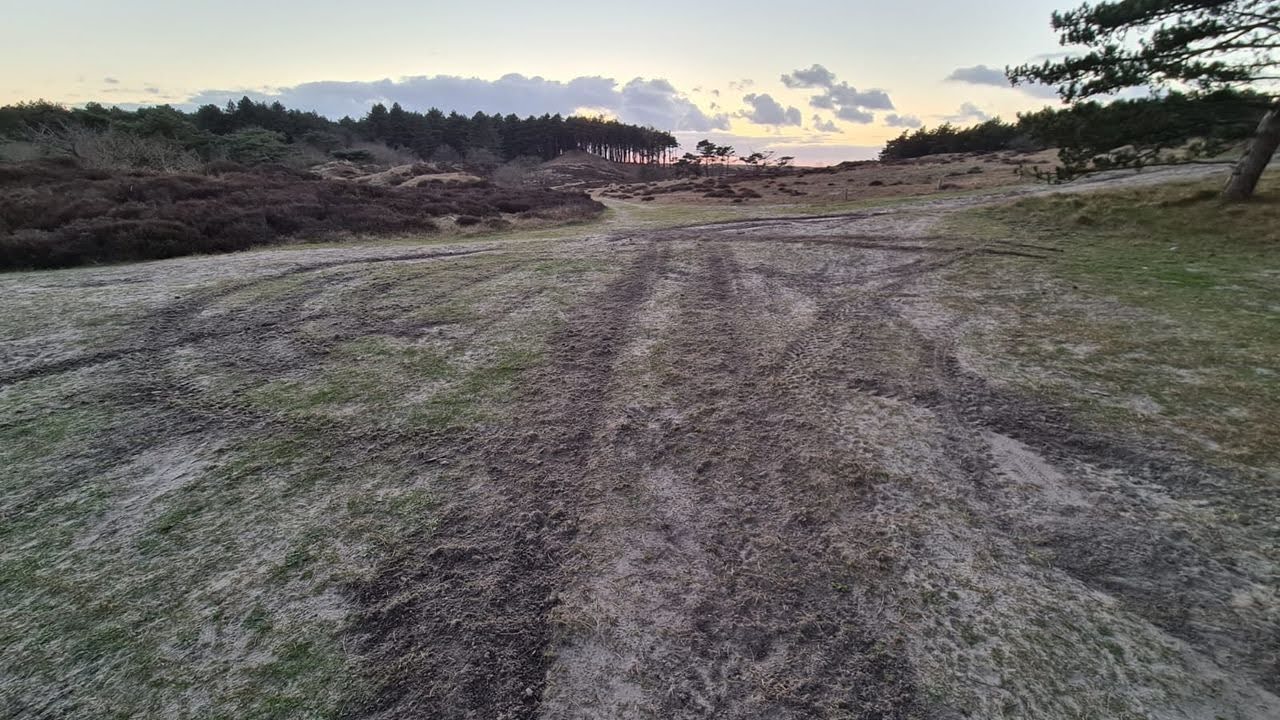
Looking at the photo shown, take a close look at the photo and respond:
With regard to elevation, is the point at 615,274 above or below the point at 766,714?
above

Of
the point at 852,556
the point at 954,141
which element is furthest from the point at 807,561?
the point at 954,141

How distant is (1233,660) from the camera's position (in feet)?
8.59

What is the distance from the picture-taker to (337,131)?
235ft

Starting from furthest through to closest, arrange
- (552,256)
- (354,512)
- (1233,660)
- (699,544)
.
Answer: (552,256) < (354,512) < (699,544) < (1233,660)

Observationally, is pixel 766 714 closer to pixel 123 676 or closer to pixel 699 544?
pixel 699 544

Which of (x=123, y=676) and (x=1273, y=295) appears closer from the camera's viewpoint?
(x=123, y=676)

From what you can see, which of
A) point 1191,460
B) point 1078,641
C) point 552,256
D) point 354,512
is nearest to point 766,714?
point 1078,641

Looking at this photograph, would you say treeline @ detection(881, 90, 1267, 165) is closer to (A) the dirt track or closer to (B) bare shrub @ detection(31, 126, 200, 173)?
(A) the dirt track

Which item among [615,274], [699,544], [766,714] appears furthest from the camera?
[615,274]

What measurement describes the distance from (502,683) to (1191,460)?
18.2 ft

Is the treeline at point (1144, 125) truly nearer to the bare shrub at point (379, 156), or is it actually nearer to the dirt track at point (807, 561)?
the dirt track at point (807, 561)

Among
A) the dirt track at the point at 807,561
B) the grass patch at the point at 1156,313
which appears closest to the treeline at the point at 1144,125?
the grass patch at the point at 1156,313

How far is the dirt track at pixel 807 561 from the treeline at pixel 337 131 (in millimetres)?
45061

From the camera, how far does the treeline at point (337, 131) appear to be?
3888 cm
